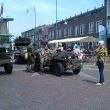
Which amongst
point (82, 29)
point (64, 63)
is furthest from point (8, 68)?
point (82, 29)

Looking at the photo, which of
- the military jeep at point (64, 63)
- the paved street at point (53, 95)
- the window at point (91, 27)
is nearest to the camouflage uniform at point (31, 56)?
the military jeep at point (64, 63)

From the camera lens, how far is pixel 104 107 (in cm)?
1140

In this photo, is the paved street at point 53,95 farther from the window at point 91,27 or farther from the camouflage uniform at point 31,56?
the window at point 91,27

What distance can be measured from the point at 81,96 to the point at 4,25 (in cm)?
1140

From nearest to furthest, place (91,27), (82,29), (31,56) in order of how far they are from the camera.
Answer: (31,56), (91,27), (82,29)

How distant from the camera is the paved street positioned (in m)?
11.5

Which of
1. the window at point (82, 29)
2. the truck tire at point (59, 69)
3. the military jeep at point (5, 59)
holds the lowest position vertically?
the truck tire at point (59, 69)

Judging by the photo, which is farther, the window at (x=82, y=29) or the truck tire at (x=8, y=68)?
the window at (x=82, y=29)

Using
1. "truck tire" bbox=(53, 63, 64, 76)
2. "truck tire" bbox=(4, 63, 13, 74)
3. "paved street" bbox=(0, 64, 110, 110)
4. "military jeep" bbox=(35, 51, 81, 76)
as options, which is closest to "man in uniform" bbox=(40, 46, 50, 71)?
"military jeep" bbox=(35, 51, 81, 76)

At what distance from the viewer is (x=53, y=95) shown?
44.7ft

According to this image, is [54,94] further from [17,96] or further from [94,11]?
[94,11]

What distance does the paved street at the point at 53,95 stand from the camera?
11.5 metres

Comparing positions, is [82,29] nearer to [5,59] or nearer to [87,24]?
[87,24]

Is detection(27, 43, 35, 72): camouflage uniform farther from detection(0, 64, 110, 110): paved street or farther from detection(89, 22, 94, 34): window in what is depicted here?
detection(89, 22, 94, 34): window
